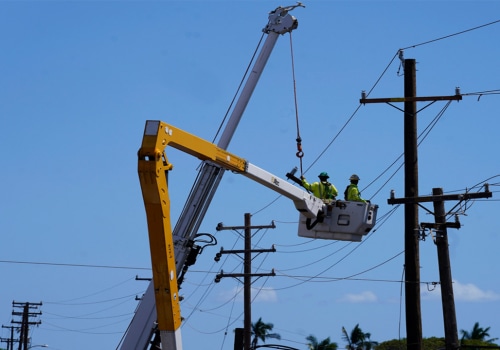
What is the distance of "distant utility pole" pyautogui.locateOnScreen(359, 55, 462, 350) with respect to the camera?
84.1ft

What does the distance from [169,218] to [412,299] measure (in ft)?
34.8

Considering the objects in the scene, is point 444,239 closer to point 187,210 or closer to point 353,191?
point 353,191

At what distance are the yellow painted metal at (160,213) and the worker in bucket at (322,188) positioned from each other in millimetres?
6050

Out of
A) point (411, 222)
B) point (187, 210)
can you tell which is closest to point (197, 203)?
point (187, 210)

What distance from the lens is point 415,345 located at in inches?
1000

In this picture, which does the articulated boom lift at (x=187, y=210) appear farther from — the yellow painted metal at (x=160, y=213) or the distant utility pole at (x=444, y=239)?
the distant utility pole at (x=444, y=239)

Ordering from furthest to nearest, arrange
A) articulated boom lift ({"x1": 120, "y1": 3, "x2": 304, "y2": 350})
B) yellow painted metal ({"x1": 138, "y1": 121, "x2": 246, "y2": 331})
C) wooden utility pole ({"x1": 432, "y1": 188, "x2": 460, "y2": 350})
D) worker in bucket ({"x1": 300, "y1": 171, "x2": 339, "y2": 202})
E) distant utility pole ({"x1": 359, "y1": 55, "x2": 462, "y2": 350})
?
wooden utility pole ({"x1": 432, "y1": 188, "x2": 460, "y2": 350}), distant utility pole ({"x1": 359, "y1": 55, "x2": 462, "y2": 350}), worker in bucket ({"x1": 300, "y1": 171, "x2": 339, "y2": 202}), articulated boom lift ({"x1": 120, "y1": 3, "x2": 304, "y2": 350}), yellow painted metal ({"x1": 138, "y1": 121, "x2": 246, "y2": 331})

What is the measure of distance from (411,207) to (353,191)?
3604mm

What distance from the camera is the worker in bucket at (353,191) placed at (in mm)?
22916

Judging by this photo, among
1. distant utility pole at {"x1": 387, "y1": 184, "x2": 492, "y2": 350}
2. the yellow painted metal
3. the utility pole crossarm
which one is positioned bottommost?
the yellow painted metal

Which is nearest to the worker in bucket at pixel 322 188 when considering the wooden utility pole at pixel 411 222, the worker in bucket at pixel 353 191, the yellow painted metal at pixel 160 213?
the worker in bucket at pixel 353 191

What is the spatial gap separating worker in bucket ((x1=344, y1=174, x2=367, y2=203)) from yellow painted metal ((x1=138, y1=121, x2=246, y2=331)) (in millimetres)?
6709

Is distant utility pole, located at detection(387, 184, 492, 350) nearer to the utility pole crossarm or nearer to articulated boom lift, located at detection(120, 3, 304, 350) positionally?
the utility pole crossarm

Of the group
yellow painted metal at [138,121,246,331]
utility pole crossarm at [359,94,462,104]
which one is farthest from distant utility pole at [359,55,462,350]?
yellow painted metal at [138,121,246,331]
